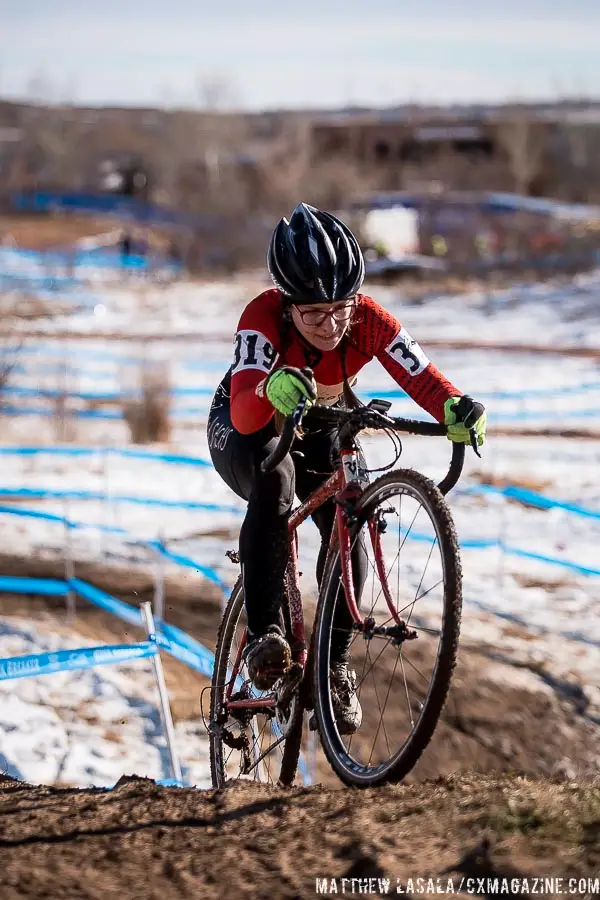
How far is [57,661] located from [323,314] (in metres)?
2.23

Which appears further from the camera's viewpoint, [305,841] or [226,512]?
[226,512]

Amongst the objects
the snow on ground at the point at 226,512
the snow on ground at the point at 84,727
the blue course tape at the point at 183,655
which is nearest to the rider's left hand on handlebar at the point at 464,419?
the blue course tape at the point at 183,655

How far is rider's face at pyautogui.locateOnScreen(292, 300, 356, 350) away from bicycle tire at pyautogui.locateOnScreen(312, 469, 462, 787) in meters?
0.59

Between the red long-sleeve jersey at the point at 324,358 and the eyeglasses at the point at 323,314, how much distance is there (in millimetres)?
125

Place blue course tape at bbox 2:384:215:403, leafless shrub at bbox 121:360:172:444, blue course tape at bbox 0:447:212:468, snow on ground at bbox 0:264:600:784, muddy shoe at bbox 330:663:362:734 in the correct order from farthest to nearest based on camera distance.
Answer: blue course tape at bbox 2:384:215:403
leafless shrub at bbox 121:360:172:444
blue course tape at bbox 0:447:212:468
snow on ground at bbox 0:264:600:784
muddy shoe at bbox 330:663:362:734

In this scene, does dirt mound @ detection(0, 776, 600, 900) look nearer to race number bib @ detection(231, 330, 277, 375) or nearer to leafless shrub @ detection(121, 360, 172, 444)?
race number bib @ detection(231, 330, 277, 375)

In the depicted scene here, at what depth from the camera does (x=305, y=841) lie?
315 centimetres

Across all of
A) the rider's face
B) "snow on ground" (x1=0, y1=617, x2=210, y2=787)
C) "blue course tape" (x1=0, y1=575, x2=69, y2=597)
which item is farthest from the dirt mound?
"blue course tape" (x1=0, y1=575, x2=69, y2=597)

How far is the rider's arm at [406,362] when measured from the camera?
4094mm

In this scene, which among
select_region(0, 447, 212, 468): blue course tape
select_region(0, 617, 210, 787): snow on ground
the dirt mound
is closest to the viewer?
the dirt mound

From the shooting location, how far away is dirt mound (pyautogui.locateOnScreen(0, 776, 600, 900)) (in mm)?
2834

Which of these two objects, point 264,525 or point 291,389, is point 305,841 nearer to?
point 264,525

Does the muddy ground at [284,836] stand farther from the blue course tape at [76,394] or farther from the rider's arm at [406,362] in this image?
the blue course tape at [76,394]

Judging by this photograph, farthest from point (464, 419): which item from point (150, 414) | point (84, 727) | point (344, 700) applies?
point (150, 414)
